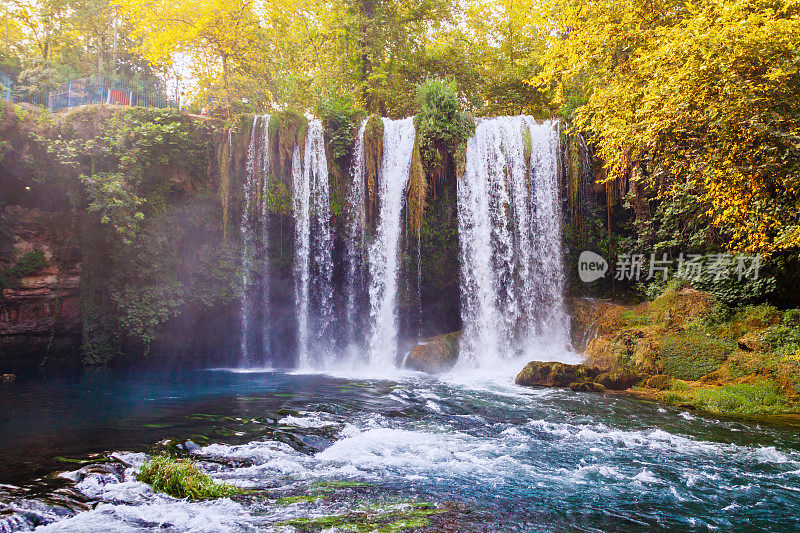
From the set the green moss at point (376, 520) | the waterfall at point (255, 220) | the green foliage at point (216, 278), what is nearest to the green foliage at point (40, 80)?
the waterfall at point (255, 220)

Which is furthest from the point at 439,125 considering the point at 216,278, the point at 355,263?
the point at 216,278

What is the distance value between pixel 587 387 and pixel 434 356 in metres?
4.85

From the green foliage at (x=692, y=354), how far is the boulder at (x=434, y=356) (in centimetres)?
590

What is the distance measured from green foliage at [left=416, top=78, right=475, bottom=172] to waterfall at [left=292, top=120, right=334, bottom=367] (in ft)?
11.7

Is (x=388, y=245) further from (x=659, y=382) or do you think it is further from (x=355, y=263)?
(x=659, y=382)

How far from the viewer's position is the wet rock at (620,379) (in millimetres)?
11570

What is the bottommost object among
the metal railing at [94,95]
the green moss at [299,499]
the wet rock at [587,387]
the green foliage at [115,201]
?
the wet rock at [587,387]

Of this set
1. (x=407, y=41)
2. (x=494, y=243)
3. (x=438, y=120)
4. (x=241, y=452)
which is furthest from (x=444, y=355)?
(x=407, y=41)

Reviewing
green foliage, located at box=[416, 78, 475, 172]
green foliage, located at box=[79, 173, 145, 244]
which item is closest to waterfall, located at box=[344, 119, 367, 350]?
green foliage, located at box=[416, 78, 475, 172]

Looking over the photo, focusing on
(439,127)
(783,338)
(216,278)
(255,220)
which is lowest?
(783,338)

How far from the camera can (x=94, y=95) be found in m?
19.1

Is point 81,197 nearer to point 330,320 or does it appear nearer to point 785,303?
point 330,320

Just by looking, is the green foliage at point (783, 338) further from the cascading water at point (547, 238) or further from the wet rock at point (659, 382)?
the cascading water at point (547, 238)

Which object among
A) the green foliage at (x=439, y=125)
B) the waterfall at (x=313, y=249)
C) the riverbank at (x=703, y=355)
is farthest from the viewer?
the green foliage at (x=439, y=125)
